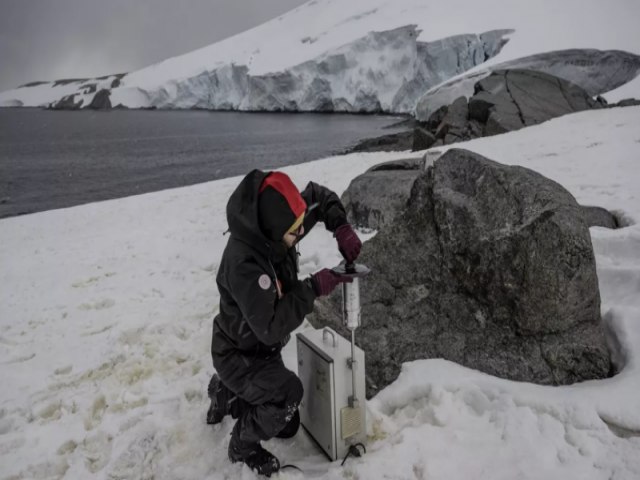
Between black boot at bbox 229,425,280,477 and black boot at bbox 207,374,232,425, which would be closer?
black boot at bbox 229,425,280,477

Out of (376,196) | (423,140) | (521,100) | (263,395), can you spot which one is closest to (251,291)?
(263,395)

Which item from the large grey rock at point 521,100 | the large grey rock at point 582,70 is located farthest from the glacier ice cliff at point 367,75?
the large grey rock at point 521,100

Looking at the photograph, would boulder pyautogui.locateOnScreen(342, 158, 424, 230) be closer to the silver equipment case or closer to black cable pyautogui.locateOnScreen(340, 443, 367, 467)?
the silver equipment case

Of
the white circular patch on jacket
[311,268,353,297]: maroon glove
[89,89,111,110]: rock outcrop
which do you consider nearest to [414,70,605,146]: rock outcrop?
[311,268,353,297]: maroon glove

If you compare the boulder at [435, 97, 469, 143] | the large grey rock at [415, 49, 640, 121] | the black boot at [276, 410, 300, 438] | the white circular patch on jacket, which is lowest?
the black boot at [276, 410, 300, 438]

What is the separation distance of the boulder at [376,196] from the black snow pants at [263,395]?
315 cm

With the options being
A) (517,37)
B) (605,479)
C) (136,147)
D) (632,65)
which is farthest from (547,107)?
(136,147)

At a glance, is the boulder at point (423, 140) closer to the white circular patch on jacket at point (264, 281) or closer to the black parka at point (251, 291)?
the black parka at point (251, 291)

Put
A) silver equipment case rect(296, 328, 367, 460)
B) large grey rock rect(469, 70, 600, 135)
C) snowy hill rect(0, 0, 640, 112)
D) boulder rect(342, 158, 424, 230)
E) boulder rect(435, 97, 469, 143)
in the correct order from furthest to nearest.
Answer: snowy hill rect(0, 0, 640, 112), boulder rect(435, 97, 469, 143), large grey rock rect(469, 70, 600, 135), boulder rect(342, 158, 424, 230), silver equipment case rect(296, 328, 367, 460)

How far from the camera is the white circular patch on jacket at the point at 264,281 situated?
7.44 feet

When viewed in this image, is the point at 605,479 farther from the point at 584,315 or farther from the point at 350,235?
the point at 350,235

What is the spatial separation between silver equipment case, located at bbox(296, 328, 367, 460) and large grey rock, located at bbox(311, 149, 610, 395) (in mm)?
585

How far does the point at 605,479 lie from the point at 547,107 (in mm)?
18077

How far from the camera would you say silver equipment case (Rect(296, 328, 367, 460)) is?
2.58 metres
